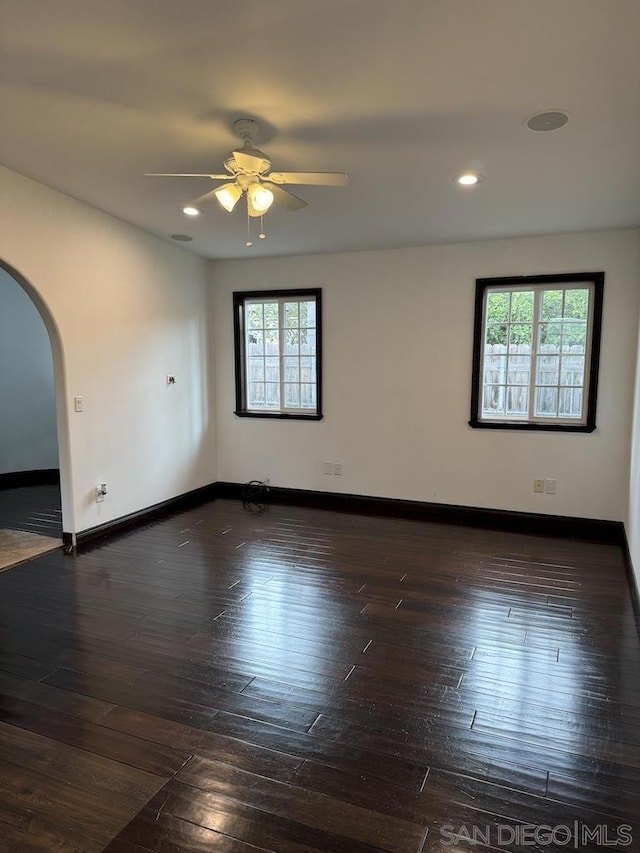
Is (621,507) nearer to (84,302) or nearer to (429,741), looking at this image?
(429,741)

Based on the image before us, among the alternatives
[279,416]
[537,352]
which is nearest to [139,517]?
[279,416]

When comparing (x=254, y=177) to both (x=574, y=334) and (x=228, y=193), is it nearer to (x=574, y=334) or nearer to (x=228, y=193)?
(x=228, y=193)

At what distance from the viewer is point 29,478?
21.0ft

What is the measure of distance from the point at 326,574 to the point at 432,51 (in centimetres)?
305

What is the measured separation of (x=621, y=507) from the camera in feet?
15.1

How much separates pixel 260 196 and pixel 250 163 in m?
0.18

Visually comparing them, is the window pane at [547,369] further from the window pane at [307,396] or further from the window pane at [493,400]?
the window pane at [307,396]

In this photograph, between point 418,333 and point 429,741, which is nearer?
point 429,741

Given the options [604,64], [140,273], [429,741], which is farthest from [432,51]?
[140,273]

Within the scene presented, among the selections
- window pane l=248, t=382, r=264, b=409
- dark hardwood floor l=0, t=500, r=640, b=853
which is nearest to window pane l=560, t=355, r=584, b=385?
dark hardwood floor l=0, t=500, r=640, b=853

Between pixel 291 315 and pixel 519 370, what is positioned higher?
pixel 291 315

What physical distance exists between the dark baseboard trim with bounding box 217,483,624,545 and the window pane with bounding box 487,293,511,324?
1843 millimetres

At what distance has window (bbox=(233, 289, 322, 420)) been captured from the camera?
5.61 metres

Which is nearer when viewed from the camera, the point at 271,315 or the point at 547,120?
the point at 547,120
